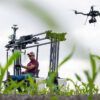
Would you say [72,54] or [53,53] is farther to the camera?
[53,53]

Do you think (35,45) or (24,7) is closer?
(24,7)

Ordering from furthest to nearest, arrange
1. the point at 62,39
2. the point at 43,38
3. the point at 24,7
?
the point at 43,38
the point at 62,39
the point at 24,7

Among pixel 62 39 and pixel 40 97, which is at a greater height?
pixel 62 39

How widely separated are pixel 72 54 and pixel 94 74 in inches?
3.0

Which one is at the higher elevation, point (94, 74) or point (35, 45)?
point (35, 45)

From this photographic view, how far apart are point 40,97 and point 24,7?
1.35m

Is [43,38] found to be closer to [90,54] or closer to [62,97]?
[90,54]

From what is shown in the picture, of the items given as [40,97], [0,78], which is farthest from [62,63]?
[40,97]

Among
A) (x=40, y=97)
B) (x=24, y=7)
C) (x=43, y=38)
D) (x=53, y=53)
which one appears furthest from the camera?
(x=40, y=97)

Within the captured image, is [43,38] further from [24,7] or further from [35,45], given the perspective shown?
[24,7]

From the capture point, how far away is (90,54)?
1053mm

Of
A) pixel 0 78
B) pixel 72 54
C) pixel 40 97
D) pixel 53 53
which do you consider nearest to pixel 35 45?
pixel 0 78

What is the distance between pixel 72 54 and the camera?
3.28ft

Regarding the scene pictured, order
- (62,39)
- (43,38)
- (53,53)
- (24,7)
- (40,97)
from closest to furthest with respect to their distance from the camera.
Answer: (24,7) → (62,39) → (43,38) → (53,53) → (40,97)
